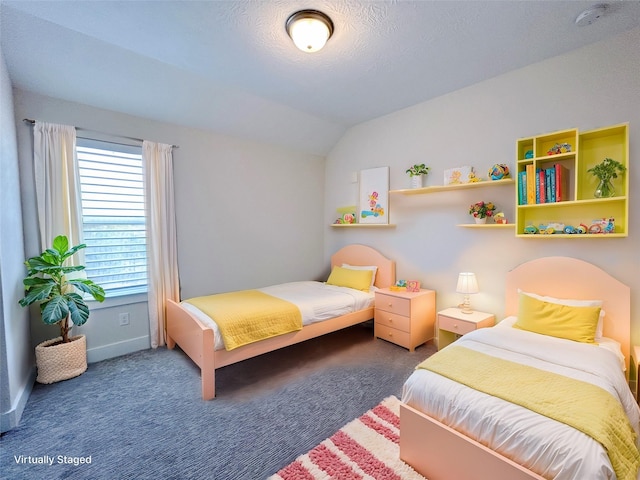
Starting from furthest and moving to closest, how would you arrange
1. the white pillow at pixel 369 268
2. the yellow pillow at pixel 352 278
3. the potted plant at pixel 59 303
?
the white pillow at pixel 369 268 < the yellow pillow at pixel 352 278 < the potted plant at pixel 59 303

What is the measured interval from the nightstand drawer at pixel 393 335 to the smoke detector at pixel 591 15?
287cm

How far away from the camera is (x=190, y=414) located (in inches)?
79.4

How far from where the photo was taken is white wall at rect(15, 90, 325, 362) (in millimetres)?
2607

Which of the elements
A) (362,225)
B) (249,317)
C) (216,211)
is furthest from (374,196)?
(249,317)

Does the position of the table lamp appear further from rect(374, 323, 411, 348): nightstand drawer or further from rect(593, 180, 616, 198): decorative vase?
rect(593, 180, 616, 198): decorative vase

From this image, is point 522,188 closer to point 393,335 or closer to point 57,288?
point 393,335

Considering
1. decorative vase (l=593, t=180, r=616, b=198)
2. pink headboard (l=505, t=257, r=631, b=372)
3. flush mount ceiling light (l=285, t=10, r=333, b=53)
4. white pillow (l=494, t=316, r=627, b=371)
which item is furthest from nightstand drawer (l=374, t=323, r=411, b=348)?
flush mount ceiling light (l=285, t=10, r=333, b=53)

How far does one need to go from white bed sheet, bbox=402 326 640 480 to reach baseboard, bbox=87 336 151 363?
279 cm

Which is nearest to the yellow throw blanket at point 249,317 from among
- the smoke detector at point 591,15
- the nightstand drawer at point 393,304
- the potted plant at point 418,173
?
the nightstand drawer at point 393,304

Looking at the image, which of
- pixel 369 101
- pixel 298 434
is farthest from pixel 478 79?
pixel 298 434

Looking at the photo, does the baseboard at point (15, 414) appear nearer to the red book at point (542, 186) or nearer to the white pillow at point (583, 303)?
the white pillow at point (583, 303)

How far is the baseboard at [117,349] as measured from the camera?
2.78m

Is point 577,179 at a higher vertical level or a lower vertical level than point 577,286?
higher

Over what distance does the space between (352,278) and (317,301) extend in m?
0.86
